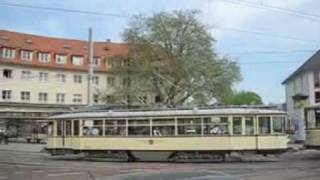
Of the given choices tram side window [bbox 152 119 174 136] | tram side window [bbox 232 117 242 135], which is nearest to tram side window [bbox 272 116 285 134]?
tram side window [bbox 232 117 242 135]

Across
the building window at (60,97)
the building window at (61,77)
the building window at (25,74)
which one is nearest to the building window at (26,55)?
the building window at (25,74)

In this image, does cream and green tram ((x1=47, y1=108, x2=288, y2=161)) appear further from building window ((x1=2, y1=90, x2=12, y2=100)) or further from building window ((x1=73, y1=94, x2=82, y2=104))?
building window ((x1=73, y1=94, x2=82, y2=104))

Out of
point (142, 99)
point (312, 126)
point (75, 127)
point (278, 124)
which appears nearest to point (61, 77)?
point (142, 99)

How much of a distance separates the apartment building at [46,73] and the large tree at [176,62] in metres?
5.32

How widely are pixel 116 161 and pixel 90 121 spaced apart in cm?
269

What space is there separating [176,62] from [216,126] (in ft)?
112

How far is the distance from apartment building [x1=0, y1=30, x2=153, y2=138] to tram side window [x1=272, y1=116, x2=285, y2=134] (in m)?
40.8

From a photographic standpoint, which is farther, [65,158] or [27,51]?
[27,51]

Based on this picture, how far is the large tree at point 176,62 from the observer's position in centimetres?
6675

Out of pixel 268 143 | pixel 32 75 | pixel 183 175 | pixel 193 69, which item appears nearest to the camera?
pixel 183 175

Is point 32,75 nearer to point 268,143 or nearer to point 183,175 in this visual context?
point 268,143

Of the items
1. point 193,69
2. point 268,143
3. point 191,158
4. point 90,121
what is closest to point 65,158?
point 90,121

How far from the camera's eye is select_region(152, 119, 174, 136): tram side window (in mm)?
33344

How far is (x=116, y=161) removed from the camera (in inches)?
1350
